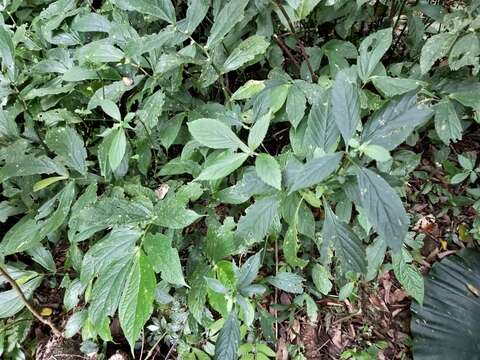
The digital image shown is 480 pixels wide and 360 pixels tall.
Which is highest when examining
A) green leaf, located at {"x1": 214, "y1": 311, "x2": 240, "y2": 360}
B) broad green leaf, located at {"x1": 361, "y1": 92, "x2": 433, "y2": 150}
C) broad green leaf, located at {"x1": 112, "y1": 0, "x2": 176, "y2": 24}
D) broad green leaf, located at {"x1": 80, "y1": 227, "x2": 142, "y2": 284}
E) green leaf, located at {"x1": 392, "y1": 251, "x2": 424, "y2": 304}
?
broad green leaf, located at {"x1": 112, "y1": 0, "x2": 176, "y2": 24}

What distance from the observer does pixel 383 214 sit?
30.9 inches

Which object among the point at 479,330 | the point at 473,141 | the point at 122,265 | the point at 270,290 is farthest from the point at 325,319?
the point at 473,141

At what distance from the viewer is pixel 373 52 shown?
1282mm

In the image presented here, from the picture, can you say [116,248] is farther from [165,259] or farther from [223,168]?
[223,168]

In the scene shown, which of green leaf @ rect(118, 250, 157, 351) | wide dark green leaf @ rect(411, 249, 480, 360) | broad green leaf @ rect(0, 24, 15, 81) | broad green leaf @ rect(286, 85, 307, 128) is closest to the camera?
green leaf @ rect(118, 250, 157, 351)

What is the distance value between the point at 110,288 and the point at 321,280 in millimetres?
931

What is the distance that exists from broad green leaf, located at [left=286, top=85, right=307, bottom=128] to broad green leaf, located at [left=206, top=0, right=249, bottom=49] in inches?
12.6

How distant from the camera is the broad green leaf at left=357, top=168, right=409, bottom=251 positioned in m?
0.77

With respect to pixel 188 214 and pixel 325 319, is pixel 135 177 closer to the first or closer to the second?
pixel 188 214

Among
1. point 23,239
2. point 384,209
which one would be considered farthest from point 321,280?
point 23,239

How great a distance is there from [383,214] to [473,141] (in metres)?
1.83

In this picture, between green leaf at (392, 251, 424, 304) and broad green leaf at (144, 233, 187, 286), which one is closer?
broad green leaf at (144, 233, 187, 286)

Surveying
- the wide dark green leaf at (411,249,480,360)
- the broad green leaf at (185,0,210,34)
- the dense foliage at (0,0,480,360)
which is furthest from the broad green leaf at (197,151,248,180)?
the wide dark green leaf at (411,249,480,360)

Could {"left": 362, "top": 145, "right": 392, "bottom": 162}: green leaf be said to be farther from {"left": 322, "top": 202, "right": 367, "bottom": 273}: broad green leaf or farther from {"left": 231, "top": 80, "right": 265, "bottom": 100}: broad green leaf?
{"left": 231, "top": 80, "right": 265, "bottom": 100}: broad green leaf
